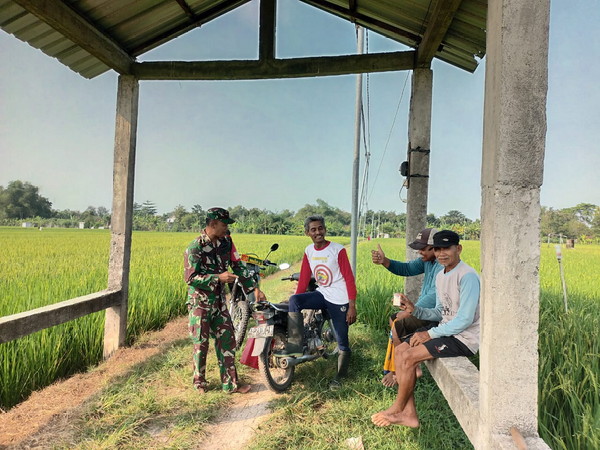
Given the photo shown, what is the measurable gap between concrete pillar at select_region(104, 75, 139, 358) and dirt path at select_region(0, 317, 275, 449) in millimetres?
404

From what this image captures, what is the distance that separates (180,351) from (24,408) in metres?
1.52

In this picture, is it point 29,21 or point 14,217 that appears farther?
point 14,217

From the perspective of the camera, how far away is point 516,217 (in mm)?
1628

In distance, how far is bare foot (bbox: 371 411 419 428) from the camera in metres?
2.58

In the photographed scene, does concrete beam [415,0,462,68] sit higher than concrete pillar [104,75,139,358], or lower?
higher

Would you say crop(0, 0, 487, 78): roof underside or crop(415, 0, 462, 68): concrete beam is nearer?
crop(415, 0, 462, 68): concrete beam

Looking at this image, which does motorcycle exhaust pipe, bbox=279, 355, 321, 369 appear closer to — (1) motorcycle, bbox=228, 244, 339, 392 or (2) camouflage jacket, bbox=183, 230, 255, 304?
(1) motorcycle, bbox=228, 244, 339, 392

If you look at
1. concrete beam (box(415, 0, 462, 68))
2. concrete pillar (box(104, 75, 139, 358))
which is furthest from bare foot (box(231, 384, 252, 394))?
concrete beam (box(415, 0, 462, 68))

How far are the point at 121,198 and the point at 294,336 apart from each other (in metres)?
2.38

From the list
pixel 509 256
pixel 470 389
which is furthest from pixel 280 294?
pixel 509 256

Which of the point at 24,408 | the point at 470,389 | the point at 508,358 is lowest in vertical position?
the point at 24,408

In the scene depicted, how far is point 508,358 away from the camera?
1645 millimetres

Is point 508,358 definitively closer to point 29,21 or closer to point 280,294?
point 29,21

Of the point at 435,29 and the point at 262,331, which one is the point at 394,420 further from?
→ the point at 435,29
